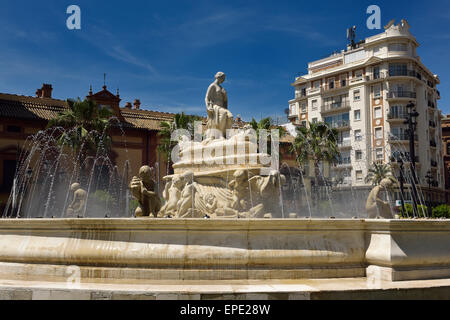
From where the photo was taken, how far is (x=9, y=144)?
111 feet

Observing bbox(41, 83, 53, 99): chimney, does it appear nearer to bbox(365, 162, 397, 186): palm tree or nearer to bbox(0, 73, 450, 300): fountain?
bbox(365, 162, 397, 186): palm tree

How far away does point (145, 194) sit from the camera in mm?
8828

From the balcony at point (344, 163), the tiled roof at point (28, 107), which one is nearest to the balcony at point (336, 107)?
the balcony at point (344, 163)

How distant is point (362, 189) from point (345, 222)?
42.6m

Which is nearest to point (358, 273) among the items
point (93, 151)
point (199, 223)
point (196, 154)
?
point (199, 223)

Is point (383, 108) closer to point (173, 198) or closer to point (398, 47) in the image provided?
point (398, 47)

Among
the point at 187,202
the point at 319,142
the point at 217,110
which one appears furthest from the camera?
the point at 319,142

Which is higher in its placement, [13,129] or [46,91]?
[46,91]

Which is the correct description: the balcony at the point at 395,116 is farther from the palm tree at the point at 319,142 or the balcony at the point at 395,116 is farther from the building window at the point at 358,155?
the palm tree at the point at 319,142

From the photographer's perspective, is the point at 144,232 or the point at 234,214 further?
the point at 234,214

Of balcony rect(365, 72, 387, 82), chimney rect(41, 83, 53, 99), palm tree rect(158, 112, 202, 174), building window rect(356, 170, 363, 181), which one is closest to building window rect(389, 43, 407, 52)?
balcony rect(365, 72, 387, 82)

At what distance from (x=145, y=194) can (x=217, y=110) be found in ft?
15.1

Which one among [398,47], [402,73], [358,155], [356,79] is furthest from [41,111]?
[398,47]

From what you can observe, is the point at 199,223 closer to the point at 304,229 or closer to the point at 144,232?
the point at 144,232
